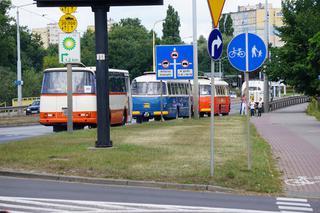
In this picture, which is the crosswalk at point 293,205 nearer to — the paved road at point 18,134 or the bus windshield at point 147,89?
the paved road at point 18,134

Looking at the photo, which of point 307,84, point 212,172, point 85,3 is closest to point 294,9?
point 307,84

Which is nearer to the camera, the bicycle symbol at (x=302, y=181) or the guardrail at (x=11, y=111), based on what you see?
the bicycle symbol at (x=302, y=181)

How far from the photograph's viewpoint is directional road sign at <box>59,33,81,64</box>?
24031mm

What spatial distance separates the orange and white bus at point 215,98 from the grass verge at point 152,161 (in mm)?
32278

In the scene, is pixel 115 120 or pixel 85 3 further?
pixel 115 120

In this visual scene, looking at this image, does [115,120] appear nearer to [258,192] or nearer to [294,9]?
[258,192]

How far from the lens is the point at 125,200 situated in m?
10.8

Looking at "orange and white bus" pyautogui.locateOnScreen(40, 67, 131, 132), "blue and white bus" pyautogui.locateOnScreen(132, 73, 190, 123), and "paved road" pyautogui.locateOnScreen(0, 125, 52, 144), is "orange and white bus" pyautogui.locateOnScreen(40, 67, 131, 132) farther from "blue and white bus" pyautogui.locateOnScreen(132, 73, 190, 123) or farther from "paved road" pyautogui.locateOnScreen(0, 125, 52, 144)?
"blue and white bus" pyautogui.locateOnScreen(132, 73, 190, 123)

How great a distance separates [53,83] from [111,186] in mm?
18216

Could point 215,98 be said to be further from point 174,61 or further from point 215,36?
point 215,36

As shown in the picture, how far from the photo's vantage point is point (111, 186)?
12562mm

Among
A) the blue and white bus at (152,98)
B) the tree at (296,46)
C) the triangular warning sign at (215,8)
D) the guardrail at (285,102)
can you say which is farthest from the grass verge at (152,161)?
the guardrail at (285,102)

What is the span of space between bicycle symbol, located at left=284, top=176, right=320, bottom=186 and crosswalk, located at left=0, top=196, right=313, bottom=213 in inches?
94.6

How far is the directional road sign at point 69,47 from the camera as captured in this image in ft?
78.8
